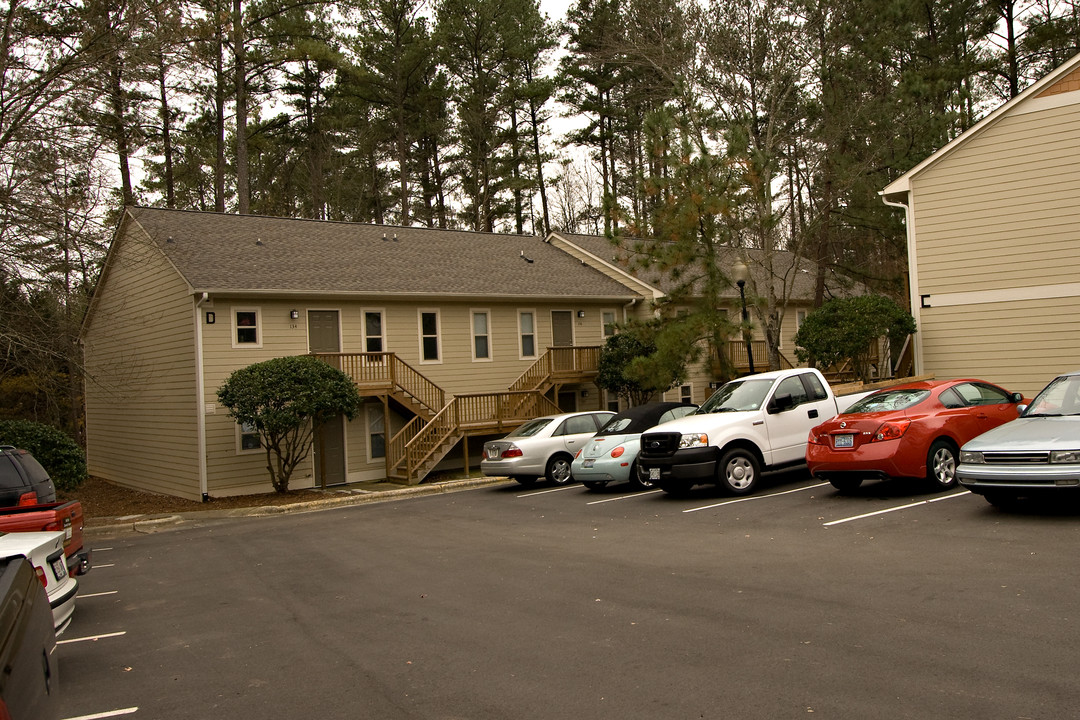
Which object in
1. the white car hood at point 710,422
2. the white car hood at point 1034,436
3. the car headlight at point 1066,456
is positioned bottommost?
the car headlight at point 1066,456

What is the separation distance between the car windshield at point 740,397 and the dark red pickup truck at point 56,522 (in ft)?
30.7

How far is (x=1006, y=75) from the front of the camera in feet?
87.4

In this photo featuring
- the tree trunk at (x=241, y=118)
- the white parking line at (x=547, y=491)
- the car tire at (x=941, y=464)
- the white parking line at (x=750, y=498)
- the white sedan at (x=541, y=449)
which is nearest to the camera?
the car tire at (x=941, y=464)

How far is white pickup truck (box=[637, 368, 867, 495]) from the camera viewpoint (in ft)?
43.1

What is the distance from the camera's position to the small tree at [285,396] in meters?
19.0

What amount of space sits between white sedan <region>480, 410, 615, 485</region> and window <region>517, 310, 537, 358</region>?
23.9 feet

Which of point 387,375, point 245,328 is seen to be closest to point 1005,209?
point 387,375

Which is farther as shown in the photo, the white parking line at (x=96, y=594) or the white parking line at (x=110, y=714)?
the white parking line at (x=96, y=594)

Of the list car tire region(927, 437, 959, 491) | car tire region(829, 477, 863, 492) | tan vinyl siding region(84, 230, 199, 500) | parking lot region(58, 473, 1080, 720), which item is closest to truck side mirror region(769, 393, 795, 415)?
car tire region(829, 477, 863, 492)

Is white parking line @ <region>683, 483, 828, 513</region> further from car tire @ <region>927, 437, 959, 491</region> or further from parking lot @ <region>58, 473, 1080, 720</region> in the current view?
car tire @ <region>927, 437, 959, 491</region>

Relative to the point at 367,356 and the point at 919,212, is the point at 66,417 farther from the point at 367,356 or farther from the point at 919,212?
the point at 919,212

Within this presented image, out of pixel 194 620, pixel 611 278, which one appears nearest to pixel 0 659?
pixel 194 620

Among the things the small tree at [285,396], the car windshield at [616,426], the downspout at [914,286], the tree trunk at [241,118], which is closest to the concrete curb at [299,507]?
the small tree at [285,396]

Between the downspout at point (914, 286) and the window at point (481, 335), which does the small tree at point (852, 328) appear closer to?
the downspout at point (914, 286)
